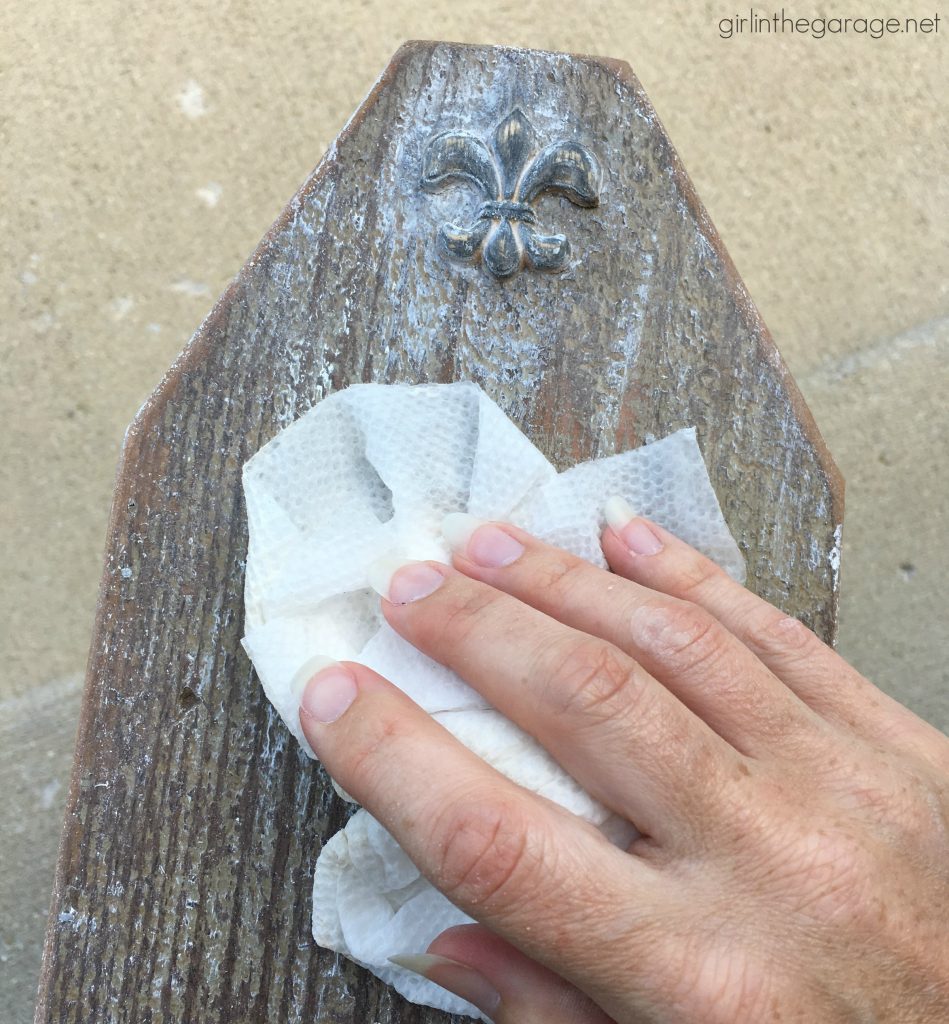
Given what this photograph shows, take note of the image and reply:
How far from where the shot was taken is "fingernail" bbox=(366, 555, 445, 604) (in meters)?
0.62

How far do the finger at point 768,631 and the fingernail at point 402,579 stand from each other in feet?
0.47

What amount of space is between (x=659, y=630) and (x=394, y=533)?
20 centimetres

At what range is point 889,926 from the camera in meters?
0.58

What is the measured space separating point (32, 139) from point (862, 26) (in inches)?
50.6

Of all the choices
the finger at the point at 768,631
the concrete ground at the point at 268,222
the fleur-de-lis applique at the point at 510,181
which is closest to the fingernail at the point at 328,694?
the finger at the point at 768,631

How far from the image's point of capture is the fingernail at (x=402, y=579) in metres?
0.62

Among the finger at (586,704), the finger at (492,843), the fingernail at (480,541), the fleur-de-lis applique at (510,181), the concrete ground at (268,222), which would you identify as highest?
the concrete ground at (268,222)

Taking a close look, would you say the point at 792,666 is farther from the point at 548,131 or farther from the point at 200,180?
the point at 200,180

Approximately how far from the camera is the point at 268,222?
1.36 m

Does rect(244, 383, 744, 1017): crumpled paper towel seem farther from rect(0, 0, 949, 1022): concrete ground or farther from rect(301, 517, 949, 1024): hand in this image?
rect(0, 0, 949, 1022): concrete ground

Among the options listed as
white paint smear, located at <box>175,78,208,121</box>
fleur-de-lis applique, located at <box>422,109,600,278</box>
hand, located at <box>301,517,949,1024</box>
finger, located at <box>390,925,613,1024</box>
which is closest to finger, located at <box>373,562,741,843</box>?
hand, located at <box>301,517,949,1024</box>

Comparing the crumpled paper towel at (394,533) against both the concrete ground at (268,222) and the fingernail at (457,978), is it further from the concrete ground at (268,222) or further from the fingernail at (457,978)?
the concrete ground at (268,222)

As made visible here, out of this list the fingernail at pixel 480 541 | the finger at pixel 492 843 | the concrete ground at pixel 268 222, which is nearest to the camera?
the finger at pixel 492 843

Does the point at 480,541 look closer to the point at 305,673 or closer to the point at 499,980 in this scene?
the point at 305,673
